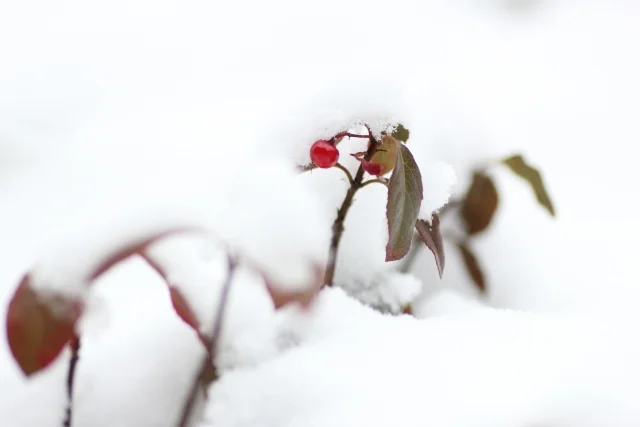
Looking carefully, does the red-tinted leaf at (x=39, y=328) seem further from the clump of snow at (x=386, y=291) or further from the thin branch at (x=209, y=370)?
the clump of snow at (x=386, y=291)

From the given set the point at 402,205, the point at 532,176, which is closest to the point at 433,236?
the point at 402,205

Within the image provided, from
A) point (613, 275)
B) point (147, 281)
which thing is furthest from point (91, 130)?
point (613, 275)

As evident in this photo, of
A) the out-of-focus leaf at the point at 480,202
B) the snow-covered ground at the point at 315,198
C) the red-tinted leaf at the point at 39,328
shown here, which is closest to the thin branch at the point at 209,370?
the snow-covered ground at the point at 315,198

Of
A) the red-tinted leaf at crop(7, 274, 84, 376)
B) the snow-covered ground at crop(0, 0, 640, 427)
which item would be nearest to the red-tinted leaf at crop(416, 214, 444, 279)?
the snow-covered ground at crop(0, 0, 640, 427)

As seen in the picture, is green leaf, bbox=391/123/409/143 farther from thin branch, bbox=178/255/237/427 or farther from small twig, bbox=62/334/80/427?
small twig, bbox=62/334/80/427

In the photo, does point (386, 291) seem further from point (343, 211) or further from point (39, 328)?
point (39, 328)
